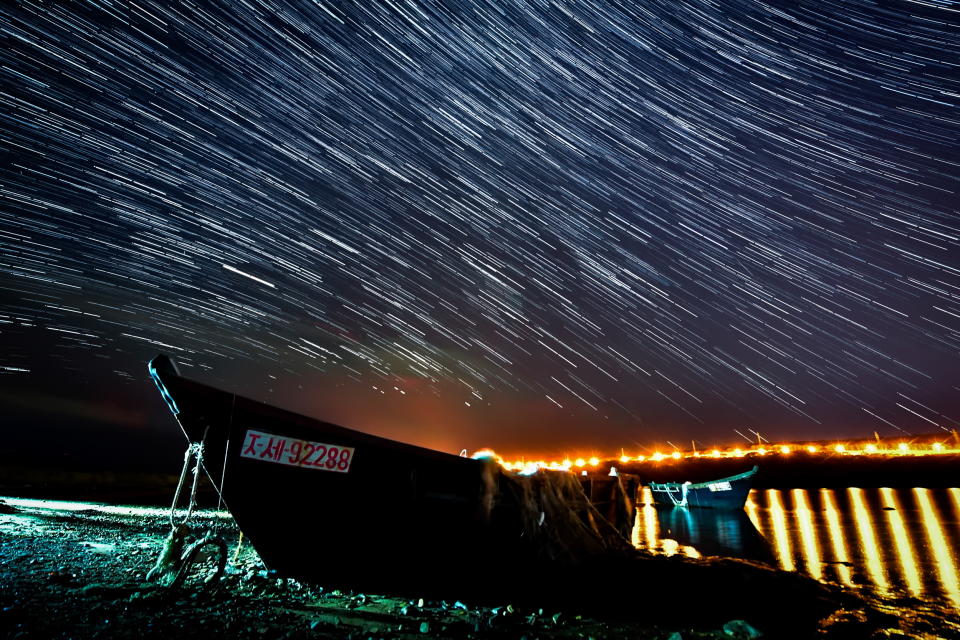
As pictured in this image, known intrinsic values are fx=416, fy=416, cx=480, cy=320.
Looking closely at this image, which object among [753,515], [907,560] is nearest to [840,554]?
[907,560]

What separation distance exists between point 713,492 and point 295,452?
162ft

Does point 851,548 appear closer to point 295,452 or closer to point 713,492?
point 295,452

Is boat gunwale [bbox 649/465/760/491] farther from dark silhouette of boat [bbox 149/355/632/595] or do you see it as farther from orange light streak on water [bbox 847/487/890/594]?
dark silhouette of boat [bbox 149/355/632/595]

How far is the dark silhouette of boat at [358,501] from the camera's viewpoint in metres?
6.55

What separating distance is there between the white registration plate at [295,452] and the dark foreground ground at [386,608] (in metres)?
2.04

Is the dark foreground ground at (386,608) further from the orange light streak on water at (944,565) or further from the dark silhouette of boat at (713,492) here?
the dark silhouette of boat at (713,492)

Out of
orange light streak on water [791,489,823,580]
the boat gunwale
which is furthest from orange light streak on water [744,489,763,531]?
the boat gunwale

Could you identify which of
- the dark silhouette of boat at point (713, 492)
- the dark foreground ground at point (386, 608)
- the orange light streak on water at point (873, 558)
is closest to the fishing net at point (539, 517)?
the dark foreground ground at point (386, 608)

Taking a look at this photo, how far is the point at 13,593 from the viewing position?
6.13m

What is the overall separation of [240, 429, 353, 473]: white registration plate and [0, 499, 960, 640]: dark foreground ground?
2.04m

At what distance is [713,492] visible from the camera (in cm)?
4441

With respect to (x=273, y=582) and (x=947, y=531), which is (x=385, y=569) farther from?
(x=947, y=531)

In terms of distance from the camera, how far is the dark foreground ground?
17.4 feet

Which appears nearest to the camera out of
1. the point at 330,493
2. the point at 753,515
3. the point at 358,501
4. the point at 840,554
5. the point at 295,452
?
the point at 295,452
